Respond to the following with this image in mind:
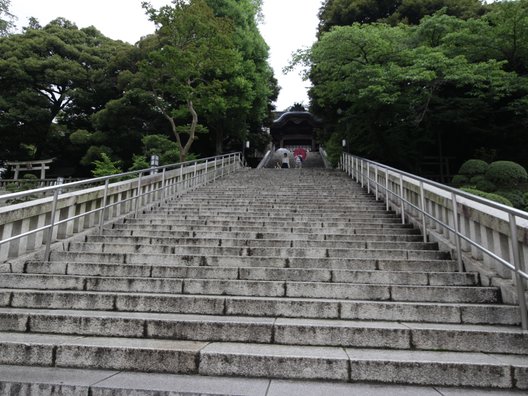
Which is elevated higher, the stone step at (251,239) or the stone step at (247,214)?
the stone step at (247,214)

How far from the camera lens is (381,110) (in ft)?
41.5

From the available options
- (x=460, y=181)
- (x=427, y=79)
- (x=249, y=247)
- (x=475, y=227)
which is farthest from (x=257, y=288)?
(x=460, y=181)

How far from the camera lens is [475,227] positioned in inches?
154

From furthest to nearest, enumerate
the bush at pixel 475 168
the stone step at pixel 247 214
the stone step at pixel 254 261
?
the bush at pixel 475 168, the stone step at pixel 247 214, the stone step at pixel 254 261

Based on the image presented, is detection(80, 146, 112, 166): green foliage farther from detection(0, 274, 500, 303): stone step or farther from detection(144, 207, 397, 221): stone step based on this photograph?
detection(0, 274, 500, 303): stone step

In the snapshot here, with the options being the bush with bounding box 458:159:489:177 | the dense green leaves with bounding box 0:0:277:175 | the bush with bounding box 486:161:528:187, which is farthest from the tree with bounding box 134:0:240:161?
the bush with bounding box 486:161:528:187

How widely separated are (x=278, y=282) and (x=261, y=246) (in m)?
1.49

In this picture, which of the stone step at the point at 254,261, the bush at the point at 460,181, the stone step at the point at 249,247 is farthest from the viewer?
the bush at the point at 460,181

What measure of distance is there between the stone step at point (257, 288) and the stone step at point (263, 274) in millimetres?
226

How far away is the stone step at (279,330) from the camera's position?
2.67 meters

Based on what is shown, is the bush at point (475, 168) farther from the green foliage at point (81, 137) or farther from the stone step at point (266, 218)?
the green foliage at point (81, 137)

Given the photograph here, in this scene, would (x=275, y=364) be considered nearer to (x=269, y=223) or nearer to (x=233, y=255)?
(x=233, y=255)

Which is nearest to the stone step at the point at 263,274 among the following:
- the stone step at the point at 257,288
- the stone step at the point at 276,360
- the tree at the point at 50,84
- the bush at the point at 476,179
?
the stone step at the point at 257,288

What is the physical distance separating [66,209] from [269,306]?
382cm
